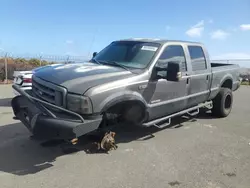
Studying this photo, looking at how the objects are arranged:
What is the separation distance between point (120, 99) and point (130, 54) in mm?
1338

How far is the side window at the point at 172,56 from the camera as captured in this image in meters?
5.69

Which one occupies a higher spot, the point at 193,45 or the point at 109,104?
the point at 193,45

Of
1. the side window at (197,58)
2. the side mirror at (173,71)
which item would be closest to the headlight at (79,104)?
the side mirror at (173,71)

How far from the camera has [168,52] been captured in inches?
233

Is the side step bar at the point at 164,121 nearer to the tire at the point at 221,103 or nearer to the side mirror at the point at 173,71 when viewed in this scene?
the tire at the point at 221,103

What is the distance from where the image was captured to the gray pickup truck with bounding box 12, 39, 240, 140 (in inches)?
169

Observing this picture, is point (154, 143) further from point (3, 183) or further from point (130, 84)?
point (3, 183)

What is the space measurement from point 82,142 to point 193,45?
130 inches

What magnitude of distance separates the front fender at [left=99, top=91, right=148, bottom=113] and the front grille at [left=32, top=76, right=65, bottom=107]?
599 mm

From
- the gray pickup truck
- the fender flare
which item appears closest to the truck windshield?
the gray pickup truck

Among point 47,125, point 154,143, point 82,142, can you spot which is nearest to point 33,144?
point 82,142

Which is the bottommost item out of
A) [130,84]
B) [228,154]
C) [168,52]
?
[228,154]

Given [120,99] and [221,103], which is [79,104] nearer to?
[120,99]

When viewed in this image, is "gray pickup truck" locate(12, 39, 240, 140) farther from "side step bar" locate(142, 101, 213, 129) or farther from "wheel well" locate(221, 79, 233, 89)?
"wheel well" locate(221, 79, 233, 89)
